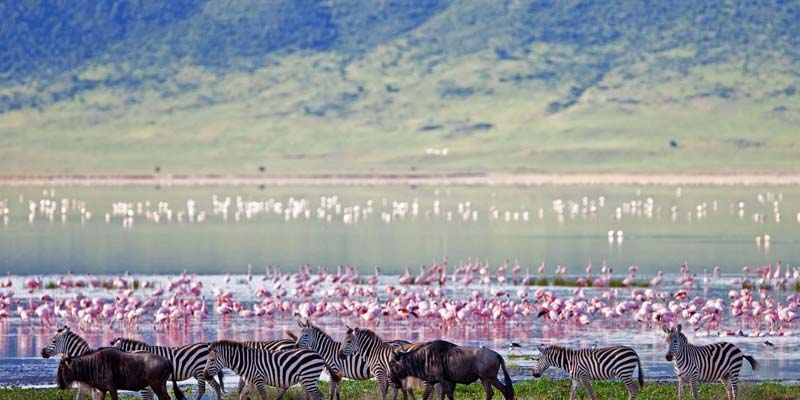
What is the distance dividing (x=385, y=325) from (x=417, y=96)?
108 m

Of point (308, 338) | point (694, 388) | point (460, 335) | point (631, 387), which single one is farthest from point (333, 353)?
point (460, 335)

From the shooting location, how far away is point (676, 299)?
97.6 feet

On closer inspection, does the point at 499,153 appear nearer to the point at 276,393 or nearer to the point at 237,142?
the point at 237,142

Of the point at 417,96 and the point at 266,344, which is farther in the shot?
the point at 417,96

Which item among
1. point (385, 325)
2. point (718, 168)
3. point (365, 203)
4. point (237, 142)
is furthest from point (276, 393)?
point (237, 142)

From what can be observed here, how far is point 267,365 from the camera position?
15766 millimetres

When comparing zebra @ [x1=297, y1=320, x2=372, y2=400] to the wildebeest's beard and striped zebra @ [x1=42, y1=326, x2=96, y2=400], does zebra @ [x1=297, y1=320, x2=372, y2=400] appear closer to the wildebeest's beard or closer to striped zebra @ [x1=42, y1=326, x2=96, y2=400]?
striped zebra @ [x1=42, y1=326, x2=96, y2=400]

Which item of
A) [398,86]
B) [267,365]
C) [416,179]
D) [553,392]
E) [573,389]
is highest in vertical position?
[398,86]

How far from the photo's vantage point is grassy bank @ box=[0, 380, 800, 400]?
17.1 m

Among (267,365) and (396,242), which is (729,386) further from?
(396,242)

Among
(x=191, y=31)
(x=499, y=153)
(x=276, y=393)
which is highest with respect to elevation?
(x=191, y=31)

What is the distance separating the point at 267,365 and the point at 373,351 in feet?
4.16

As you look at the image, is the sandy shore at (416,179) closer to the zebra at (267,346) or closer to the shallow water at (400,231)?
the shallow water at (400,231)

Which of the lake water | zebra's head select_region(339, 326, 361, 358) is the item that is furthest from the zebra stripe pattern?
the lake water
